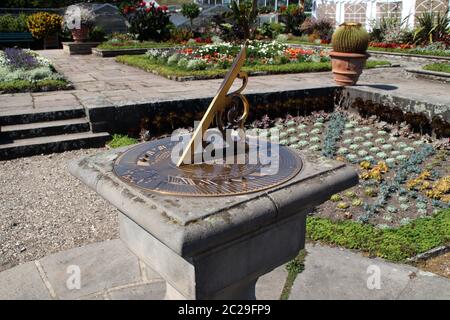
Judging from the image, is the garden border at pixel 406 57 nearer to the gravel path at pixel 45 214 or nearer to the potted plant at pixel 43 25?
the gravel path at pixel 45 214

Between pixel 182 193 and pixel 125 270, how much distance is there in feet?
4.04

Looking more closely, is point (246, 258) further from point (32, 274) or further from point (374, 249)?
point (32, 274)

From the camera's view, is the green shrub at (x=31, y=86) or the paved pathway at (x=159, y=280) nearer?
the paved pathway at (x=159, y=280)

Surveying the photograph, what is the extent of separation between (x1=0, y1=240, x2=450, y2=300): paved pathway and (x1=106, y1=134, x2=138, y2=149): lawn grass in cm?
240

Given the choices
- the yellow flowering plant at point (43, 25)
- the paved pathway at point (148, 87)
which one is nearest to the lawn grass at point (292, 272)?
the paved pathway at point (148, 87)

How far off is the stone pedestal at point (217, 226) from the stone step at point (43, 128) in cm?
344

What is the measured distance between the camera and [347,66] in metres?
7.02

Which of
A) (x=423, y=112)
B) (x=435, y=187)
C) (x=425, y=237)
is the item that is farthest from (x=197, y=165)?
(x=423, y=112)

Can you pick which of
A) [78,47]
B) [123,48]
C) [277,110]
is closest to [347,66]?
[277,110]

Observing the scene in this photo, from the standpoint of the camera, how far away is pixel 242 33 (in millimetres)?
15328

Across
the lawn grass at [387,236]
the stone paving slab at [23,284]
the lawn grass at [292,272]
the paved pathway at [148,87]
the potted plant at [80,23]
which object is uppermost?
the potted plant at [80,23]

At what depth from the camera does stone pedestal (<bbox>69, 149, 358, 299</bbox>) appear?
1720mm

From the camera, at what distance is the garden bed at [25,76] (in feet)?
24.1

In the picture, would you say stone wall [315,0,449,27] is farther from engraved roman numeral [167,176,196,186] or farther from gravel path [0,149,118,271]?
engraved roman numeral [167,176,196,186]
